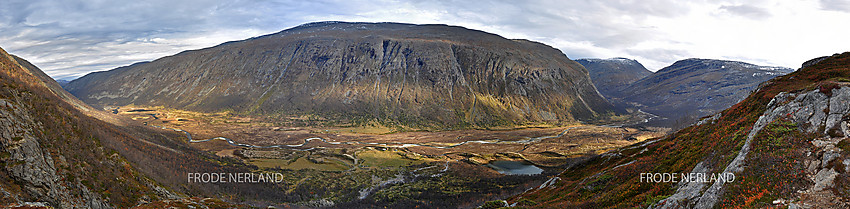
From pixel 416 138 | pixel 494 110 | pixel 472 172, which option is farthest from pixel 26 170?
pixel 494 110

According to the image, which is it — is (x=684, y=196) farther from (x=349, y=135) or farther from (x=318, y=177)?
(x=349, y=135)

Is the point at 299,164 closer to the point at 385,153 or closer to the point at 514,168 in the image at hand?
the point at 385,153

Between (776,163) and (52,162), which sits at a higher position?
(776,163)

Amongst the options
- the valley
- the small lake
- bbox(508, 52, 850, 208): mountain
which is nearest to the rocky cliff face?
the valley

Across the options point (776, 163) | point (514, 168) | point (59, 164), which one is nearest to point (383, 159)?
point (514, 168)

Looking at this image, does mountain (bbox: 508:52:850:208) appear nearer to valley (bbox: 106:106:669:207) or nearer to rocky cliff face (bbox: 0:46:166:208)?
rocky cliff face (bbox: 0:46:166:208)

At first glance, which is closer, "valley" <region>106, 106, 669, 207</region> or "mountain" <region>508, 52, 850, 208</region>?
"mountain" <region>508, 52, 850, 208</region>
